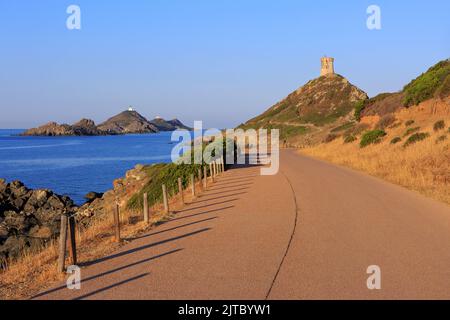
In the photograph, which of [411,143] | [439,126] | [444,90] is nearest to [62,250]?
[411,143]

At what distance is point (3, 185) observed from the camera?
3812 centimetres

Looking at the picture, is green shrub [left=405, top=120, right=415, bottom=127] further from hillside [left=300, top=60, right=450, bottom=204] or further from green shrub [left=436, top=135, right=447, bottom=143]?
green shrub [left=436, top=135, right=447, bottom=143]

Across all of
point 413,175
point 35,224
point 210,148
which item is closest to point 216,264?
point 413,175

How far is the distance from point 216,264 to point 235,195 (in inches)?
394

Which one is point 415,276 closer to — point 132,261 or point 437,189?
point 132,261

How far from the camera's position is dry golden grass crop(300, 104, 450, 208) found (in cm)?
1911

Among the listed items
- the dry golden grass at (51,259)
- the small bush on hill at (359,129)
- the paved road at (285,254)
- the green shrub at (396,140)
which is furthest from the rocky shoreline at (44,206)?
the small bush on hill at (359,129)

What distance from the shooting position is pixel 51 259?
10.3 m

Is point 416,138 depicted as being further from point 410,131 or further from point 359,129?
point 359,129

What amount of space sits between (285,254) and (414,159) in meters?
17.4

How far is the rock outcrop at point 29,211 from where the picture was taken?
25.2 m

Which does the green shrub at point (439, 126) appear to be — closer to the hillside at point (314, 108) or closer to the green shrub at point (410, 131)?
the green shrub at point (410, 131)

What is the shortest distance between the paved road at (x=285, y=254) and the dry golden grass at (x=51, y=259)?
15.5 inches
